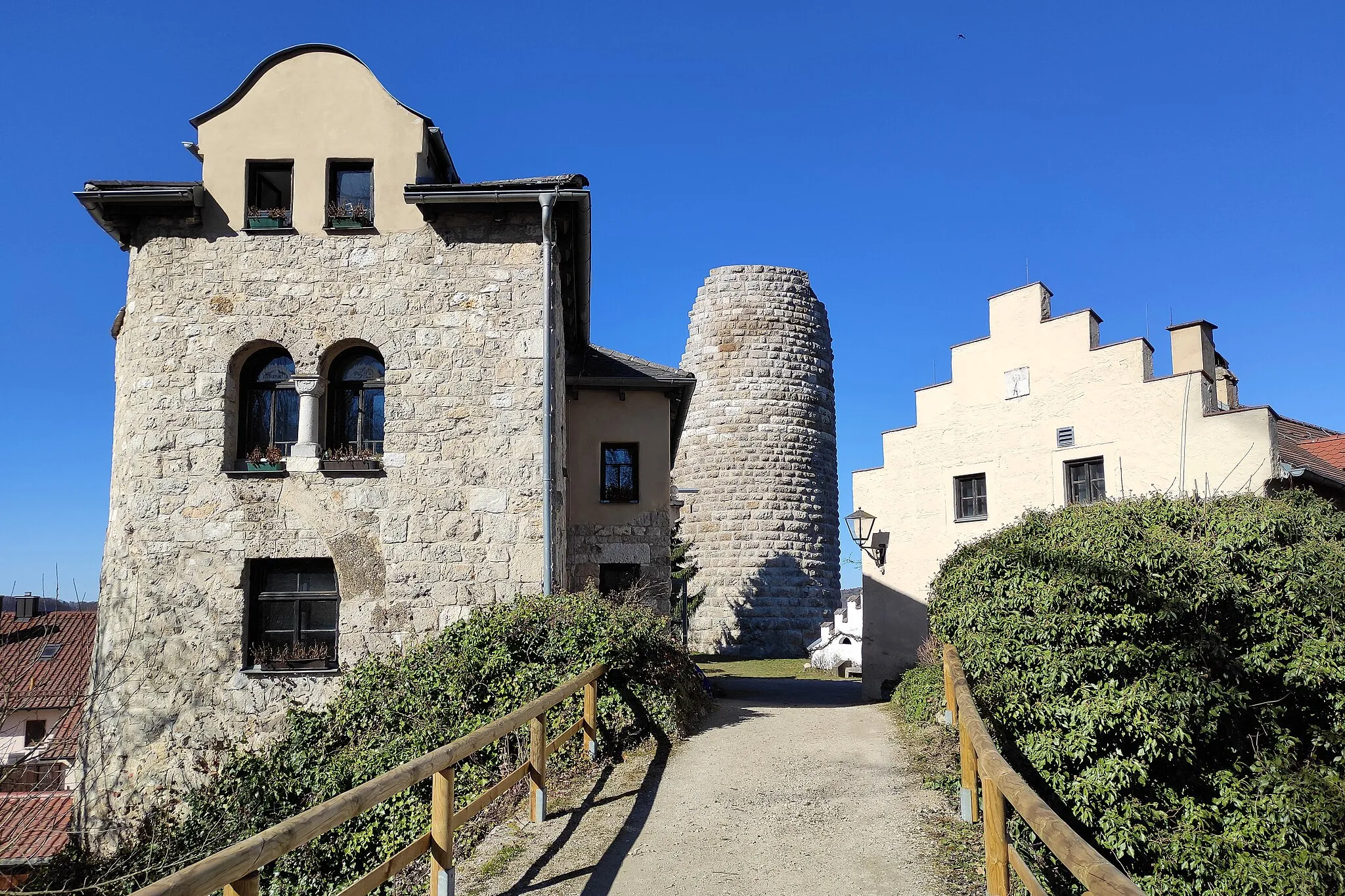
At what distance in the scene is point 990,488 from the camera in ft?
55.0

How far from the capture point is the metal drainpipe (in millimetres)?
12266

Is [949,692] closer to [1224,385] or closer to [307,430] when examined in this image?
[307,430]

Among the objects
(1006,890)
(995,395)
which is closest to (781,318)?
(995,395)

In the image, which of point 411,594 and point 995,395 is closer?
point 411,594

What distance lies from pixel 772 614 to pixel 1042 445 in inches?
514

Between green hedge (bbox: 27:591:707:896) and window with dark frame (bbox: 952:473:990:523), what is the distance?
7.75 m

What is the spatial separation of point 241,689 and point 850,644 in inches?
680

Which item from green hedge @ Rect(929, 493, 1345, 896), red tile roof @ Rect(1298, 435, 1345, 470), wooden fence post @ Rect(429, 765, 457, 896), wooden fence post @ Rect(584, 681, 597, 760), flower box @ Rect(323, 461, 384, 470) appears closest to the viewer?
wooden fence post @ Rect(429, 765, 457, 896)

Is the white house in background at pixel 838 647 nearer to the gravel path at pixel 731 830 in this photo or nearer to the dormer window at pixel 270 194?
the gravel path at pixel 731 830

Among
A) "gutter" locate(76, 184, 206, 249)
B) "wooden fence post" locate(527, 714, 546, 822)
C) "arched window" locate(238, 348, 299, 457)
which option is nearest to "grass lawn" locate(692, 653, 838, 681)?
"arched window" locate(238, 348, 299, 457)

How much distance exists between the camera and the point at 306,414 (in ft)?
41.4

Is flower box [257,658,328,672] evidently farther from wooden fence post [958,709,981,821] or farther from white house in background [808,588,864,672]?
white house in background [808,588,864,672]

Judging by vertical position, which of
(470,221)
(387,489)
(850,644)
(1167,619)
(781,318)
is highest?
(781,318)

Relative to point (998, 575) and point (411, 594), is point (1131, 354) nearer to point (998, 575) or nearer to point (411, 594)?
point (998, 575)
